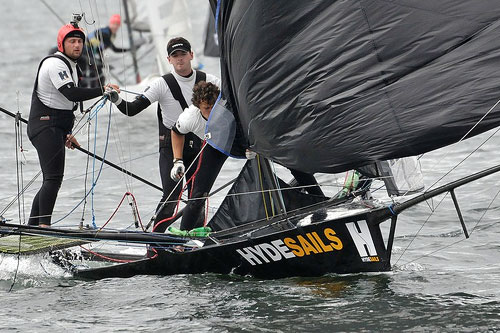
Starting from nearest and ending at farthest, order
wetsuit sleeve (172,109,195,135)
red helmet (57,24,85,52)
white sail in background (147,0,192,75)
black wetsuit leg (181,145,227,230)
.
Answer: black wetsuit leg (181,145,227,230) < wetsuit sleeve (172,109,195,135) < red helmet (57,24,85,52) < white sail in background (147,0,192,75)

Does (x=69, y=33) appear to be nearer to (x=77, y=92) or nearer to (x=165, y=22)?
(x=77, y=92)

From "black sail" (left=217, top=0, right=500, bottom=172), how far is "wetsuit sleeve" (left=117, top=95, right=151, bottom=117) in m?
0.94

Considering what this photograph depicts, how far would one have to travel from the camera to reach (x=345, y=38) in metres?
5.18

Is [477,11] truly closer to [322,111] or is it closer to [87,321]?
[322,111]

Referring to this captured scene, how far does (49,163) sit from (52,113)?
1.05 feet

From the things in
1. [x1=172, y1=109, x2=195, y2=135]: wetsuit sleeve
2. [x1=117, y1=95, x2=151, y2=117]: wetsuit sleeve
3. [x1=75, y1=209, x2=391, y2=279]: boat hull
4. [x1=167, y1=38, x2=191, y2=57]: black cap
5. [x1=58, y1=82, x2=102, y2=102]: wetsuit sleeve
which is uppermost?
[x1=167, y1=38, x2=191, y2=57]: black cap

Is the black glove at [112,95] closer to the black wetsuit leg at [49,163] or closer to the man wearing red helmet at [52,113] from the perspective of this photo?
the man wearing red helmet at [52,113]

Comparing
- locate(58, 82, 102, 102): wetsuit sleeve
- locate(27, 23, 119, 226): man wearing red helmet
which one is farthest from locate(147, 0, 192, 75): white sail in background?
locate(58, 82, 102, 102): wetsuit sleeve

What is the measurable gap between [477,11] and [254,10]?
1170mm

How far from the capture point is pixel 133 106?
6.20 metres

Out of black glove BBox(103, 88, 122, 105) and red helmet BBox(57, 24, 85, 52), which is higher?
red helmet BBox(57, 24, 85, 52)

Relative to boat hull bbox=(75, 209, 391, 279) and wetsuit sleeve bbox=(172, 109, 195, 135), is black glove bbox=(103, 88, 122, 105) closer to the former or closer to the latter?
wetsuit sleeve bbox=(172, 109, 195, 135)

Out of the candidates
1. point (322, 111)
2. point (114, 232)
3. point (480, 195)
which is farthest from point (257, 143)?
point (480, 195)

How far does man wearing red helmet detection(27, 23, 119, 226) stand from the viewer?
6371 millimetres
